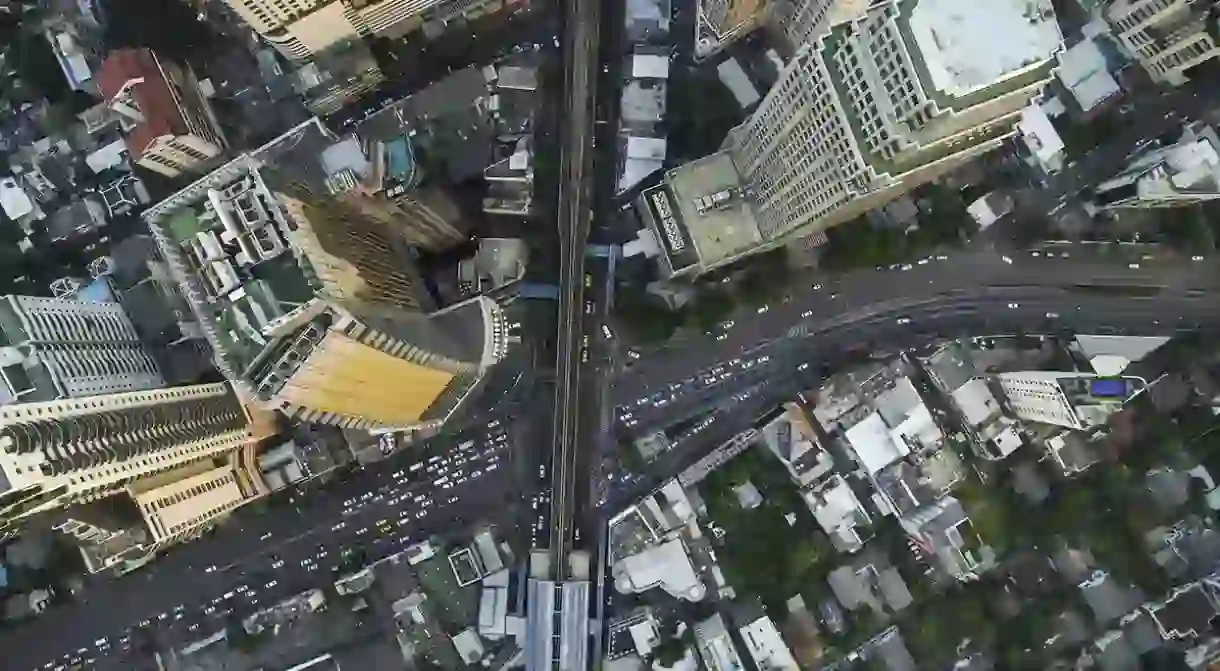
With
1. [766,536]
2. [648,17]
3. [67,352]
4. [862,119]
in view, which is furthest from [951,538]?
[67,352]

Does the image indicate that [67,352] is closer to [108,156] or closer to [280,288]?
[280,288]

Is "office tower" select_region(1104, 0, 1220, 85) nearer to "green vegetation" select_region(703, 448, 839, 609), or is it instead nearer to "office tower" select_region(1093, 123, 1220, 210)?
"office tower" select_region(1093, 123, 1220, 210)

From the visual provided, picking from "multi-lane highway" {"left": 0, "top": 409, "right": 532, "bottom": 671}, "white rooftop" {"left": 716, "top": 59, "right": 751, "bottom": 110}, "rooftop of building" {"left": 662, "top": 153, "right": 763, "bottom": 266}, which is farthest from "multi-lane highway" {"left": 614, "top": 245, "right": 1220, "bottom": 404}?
"white rooftop" {"left": 716, "top": 59, "right": 751, "bottom": 110}

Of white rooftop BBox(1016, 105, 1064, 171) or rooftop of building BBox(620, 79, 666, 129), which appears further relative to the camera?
rooftop of building BBox(620, 79, 666, 129)

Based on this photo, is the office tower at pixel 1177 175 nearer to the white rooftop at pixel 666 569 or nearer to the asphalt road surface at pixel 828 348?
the asphalt road surface at pixel 828 348

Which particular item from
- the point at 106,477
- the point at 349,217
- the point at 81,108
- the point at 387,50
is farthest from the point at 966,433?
the point at 81,108

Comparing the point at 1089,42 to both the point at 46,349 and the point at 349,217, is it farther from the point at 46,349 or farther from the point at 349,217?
the point at 46,349

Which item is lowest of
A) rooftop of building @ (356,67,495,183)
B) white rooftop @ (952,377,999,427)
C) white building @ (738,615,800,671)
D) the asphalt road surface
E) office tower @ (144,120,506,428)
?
white building @ (738,615,800,671)

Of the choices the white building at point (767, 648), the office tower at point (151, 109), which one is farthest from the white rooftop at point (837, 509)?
the office tower at point (151, 109)
